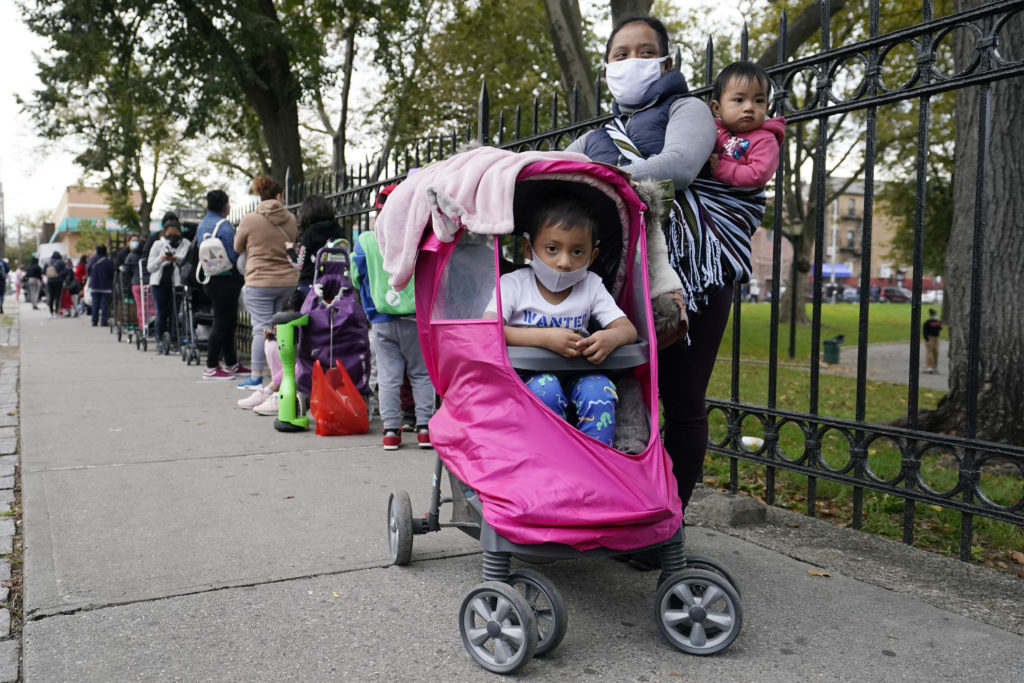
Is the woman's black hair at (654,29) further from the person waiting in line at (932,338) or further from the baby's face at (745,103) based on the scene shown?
the person waiting in line at (932,338)

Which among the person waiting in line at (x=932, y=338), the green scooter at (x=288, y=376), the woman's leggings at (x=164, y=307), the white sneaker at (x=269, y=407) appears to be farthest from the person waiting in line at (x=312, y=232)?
the person waiting in line at (x=932, y=338)

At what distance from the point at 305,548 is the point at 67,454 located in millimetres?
2493

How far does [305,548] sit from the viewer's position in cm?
352

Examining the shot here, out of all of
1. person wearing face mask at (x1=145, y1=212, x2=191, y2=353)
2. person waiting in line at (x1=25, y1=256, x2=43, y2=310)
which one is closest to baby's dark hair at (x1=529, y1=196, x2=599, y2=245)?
person wearing face mask at (x1=145, y1=212, x2=191, y2=353)

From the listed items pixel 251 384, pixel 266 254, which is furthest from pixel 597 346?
pixel 251 384

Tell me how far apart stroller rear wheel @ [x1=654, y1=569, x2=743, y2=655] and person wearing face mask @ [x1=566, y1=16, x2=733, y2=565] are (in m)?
0.68

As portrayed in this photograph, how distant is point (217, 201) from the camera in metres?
9.13

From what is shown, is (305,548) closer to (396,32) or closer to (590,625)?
(590,625)

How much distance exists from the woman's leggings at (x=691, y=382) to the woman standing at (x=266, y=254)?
5308 mm

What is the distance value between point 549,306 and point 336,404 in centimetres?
350

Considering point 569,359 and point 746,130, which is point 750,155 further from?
point 569,359

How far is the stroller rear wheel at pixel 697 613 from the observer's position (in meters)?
2.55

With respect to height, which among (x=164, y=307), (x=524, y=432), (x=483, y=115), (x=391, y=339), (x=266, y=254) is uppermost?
(x=483, y=115)

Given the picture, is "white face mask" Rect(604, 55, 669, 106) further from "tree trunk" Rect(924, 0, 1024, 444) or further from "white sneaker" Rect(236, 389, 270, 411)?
"white sneaker" Rect(236, 389, 270, 411)
